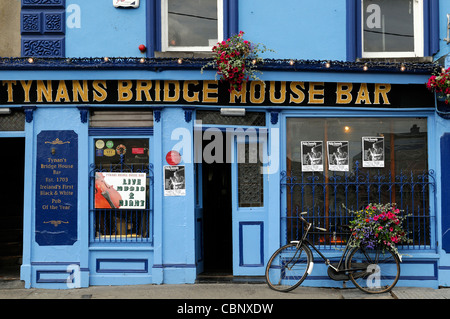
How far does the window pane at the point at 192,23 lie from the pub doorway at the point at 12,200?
13.5 ft

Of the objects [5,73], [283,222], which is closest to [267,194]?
[283,222]

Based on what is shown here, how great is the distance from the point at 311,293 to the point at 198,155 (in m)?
2.93

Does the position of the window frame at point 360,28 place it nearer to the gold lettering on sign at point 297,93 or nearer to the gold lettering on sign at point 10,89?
A: the gold lettering on sign at point 297,93

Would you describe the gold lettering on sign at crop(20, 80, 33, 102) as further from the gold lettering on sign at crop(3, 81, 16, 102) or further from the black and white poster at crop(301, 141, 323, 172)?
the black and white poster at crop(301, 141, 323, 172)

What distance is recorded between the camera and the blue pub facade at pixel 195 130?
293 inches

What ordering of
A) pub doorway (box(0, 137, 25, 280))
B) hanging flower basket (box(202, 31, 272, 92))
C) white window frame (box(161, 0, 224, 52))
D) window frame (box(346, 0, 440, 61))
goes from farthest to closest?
pub doorway (box(0, 137, 25, 280))
white window frame (box(161, 0, 224, 52))
window frame (box(346, 0, 440, 61))
hanging flower basket (box(202, 31, 272, 92))

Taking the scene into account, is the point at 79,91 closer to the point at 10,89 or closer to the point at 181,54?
the point at 10,89

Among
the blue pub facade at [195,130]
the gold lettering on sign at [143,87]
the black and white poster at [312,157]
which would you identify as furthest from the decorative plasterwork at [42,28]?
the black and white poster at [312,157]

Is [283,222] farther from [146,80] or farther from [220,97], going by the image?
[146,80]

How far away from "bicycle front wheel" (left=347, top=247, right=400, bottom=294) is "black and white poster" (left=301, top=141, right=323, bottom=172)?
1476mm

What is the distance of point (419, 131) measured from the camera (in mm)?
7711

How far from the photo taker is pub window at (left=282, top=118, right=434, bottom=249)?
762 cm

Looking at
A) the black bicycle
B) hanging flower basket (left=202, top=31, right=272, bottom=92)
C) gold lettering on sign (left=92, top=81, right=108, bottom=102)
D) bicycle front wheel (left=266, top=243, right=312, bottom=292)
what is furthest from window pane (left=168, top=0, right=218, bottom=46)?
bicycle front wheel (left=266, top=243, right=312, bottom=292)

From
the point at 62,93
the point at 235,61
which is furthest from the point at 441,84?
the point at 62,93
